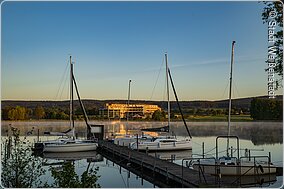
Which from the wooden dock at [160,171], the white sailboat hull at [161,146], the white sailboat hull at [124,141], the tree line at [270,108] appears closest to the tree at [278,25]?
the tree line at [270,108]

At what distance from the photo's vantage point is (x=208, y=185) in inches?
269

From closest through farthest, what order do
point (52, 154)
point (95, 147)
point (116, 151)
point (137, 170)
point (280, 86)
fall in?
1. point (280, 86)
2. point (137, 170)
3. point (116, 151)
4. point (52, 154)
5. point (95, 147)

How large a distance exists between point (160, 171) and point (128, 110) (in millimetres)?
10581

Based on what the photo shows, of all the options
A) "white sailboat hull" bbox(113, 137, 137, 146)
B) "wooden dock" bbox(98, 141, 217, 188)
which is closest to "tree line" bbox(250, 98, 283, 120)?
"wooden dock" bbox(98, 141, 217, 188)

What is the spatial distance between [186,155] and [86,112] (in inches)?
211

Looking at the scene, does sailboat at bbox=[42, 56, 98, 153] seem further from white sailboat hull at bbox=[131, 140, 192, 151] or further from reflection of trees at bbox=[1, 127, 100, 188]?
reflection of trees at bbox=[1, 127, 100, 188]

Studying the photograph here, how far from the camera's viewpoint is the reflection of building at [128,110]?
1730 cm

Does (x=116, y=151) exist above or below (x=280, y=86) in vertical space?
below

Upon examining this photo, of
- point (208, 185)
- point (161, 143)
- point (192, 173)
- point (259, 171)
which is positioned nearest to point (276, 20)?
point (208, 185)

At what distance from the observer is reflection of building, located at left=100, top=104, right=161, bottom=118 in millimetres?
17297

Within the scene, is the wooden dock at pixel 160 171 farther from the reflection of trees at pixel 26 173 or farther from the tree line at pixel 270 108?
the reflection of trees at pixel 26 173

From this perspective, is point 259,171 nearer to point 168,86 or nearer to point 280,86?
point 280,86

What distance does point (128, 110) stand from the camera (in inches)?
793

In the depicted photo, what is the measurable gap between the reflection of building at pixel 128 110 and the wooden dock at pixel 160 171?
9.14ft
